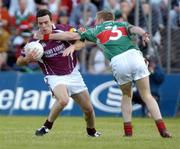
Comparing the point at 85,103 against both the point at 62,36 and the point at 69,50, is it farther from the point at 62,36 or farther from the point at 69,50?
the point at 62,36

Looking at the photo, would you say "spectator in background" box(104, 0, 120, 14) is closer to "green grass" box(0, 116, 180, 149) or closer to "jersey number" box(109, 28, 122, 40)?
"green grass" box(0, 116, 180, 149)

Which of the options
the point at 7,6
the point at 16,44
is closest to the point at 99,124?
the point at 16,44

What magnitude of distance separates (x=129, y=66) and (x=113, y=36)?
640 millimetres

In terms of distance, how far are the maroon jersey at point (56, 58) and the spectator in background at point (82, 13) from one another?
1079 cm

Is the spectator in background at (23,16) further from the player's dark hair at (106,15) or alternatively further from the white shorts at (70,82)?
the player's dark hair at (106,15)

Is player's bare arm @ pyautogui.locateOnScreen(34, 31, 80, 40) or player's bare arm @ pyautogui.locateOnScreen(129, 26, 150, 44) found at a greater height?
player's bare arm @ pyautogui.locateOnScreen(129, 26, 150, 44)

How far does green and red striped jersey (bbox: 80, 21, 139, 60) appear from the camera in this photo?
47.3 feet

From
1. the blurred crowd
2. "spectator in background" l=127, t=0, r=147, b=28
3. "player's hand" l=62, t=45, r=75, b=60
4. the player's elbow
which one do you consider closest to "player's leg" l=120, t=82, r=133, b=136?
"player's hand" l=62, t=45, r=75, b=60

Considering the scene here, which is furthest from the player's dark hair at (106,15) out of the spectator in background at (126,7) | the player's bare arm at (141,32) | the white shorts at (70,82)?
the spectator in background at (126,7)

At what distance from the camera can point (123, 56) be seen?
1438cm

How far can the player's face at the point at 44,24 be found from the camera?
47.6 feet

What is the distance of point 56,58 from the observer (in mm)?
14820

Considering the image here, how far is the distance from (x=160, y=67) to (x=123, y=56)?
1068 centimetres

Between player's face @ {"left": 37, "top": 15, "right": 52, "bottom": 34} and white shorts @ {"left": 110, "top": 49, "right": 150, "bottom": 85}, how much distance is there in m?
1.32
